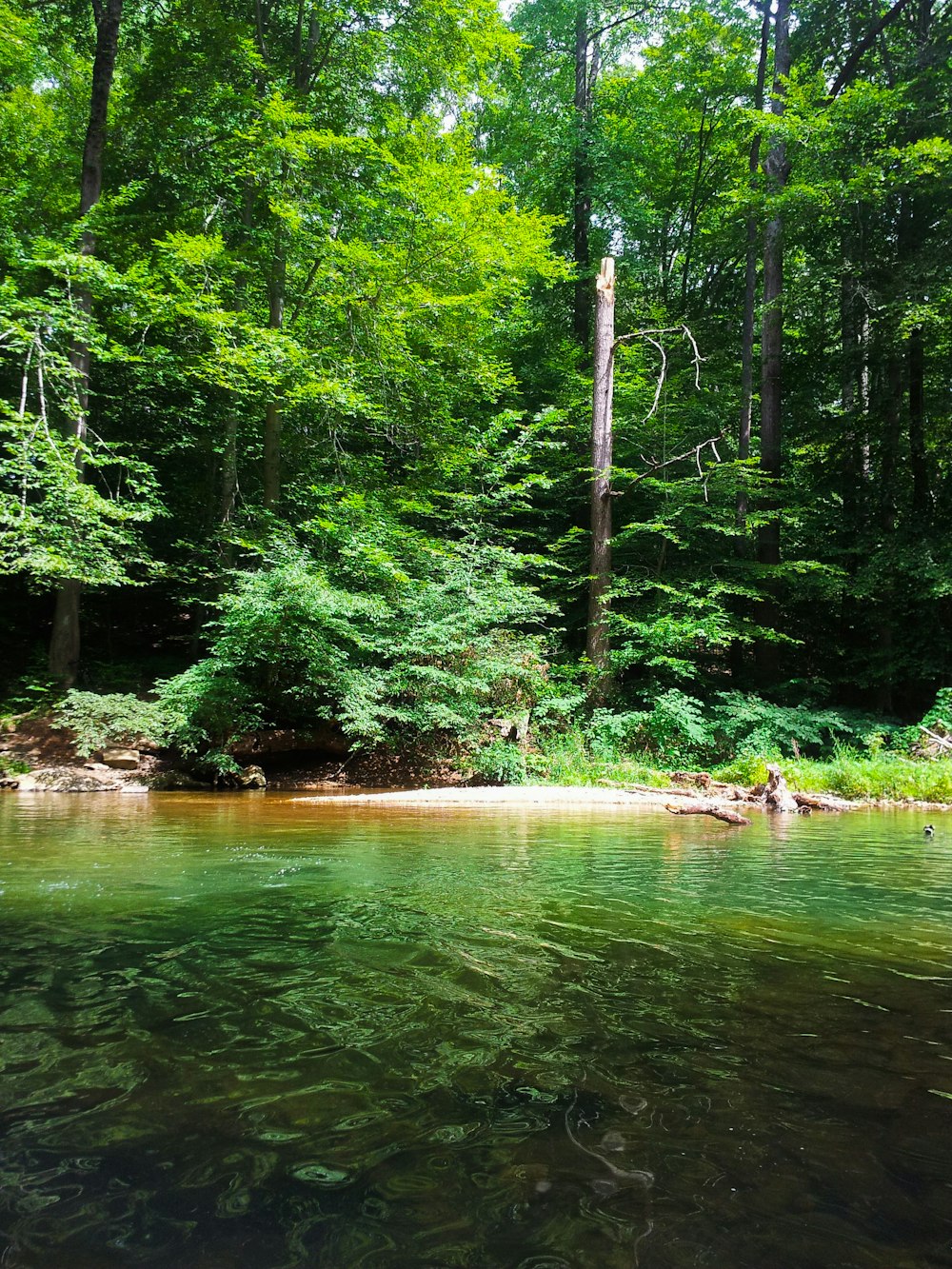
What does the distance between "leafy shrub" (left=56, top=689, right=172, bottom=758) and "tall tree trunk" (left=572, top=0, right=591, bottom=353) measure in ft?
48.7

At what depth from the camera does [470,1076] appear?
195cm

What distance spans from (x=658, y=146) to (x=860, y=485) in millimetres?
12982

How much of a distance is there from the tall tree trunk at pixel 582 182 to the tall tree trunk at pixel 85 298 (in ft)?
38.2

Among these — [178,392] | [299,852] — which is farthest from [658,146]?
[299,852]

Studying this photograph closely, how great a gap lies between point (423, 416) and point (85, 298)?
6933 millimetres

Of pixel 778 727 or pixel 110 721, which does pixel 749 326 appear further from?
pixel 110 721

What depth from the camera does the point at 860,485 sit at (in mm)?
16016

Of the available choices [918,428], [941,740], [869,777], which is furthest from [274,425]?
[918,428]

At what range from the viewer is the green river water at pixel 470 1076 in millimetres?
1331

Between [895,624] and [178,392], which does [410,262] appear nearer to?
[178,392]

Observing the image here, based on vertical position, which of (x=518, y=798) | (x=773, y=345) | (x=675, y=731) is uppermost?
(x=773, y=345)

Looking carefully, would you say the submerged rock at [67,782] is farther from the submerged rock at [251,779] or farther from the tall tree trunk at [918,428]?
the tall tree trunk at [918,428]

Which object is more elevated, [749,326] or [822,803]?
[749,326]

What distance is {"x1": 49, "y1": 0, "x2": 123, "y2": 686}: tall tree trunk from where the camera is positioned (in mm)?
13492
